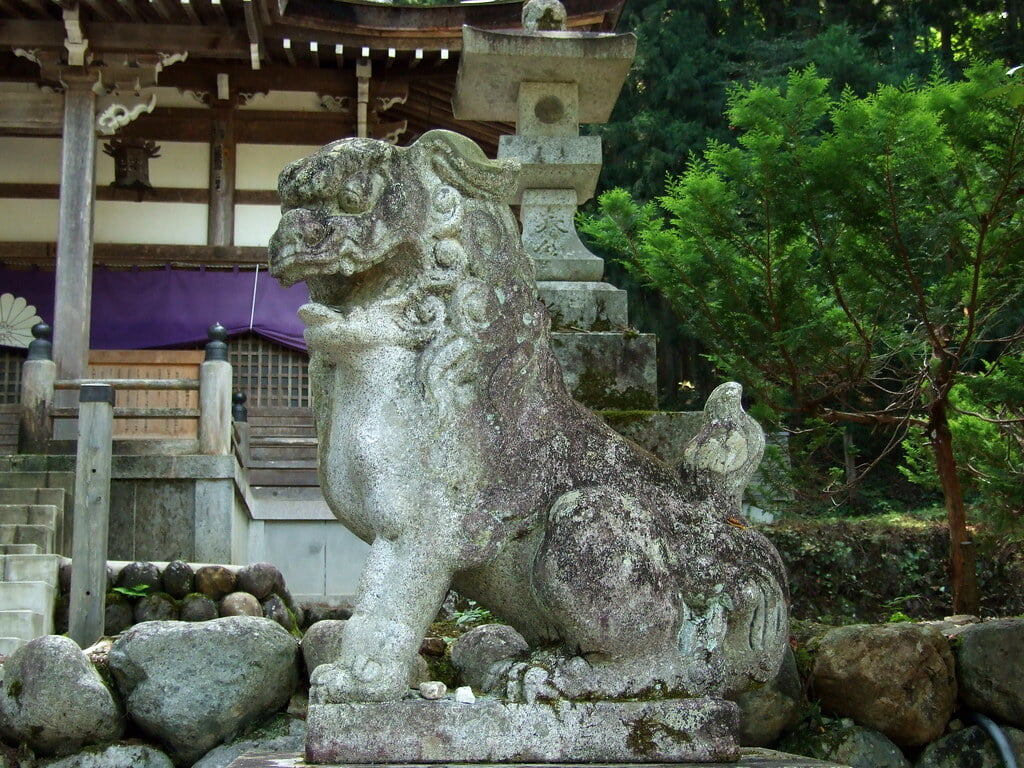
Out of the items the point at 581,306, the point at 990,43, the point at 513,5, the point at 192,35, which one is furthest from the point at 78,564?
the point at 990,43

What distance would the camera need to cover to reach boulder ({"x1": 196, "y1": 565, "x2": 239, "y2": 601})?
6.61 metres

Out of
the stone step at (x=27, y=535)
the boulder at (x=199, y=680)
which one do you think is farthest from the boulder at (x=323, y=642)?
the stone step at (x=27, y=535)

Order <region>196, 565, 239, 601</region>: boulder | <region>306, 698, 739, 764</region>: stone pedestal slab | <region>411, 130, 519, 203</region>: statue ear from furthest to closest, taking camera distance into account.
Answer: <region>196, 565, 239, 601</region>: boulder
<region>411, 130, 519, 203</region>: statue ear
<region>306, 698, 739, 764</region>: stone pedestal slab

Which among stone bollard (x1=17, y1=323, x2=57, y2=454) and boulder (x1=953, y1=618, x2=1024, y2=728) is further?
stone bollard (x1=17, y1=323, x2=57, y2=454)

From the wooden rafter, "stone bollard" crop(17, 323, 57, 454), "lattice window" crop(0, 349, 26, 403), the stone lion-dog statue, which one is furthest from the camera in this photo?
"lattice window" crop(0, 349, 26, 403)

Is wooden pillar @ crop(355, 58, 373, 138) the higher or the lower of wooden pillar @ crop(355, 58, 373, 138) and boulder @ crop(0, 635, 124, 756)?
the higher

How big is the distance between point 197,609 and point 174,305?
27.4ft

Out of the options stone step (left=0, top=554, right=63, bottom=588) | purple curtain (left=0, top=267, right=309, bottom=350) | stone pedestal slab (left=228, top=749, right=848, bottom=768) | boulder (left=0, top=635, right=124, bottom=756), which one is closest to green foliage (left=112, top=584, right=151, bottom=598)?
stone step (left=0, top=554, right=63, bottom=588)

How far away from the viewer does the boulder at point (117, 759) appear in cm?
466

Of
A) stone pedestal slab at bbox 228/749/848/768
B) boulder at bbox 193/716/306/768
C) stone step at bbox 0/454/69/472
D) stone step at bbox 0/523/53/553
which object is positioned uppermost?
stone step at bbox 0/454/69/472

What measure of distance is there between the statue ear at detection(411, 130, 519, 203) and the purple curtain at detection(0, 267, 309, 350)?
10.9 metres

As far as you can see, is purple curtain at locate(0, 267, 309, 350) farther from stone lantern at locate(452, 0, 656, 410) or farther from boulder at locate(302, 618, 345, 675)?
boulder at locate(302, 618, 345, 675)

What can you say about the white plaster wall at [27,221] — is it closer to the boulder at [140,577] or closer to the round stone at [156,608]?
the boulder at [140,577]

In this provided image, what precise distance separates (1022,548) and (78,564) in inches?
222
